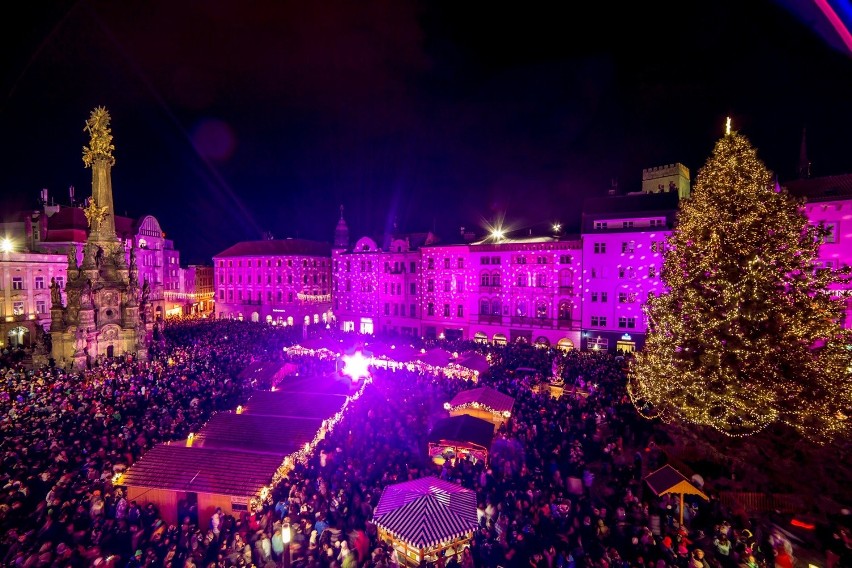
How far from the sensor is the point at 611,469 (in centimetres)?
1445

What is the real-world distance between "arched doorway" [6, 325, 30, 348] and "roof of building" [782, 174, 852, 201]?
2482 inches

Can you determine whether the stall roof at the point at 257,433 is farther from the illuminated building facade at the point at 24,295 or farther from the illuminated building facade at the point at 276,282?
the illuminated building facade at the point at 276,282

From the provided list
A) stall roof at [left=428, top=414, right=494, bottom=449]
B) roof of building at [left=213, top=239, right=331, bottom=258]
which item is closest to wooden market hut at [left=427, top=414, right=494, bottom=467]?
stall roof at [left=428, top=414, right=494, bottom=449]

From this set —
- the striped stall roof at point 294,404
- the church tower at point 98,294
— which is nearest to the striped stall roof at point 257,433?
the striped stall roof at point 294,404

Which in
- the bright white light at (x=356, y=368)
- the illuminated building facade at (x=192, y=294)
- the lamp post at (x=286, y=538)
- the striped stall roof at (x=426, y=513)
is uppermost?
the illuminated building facade at (x=192, y=294)

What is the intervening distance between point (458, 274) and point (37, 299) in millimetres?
40432

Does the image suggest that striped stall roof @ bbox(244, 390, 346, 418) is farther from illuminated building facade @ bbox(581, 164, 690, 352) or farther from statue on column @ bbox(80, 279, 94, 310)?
illuminated building facade @ bbox(581, 164, 690, 352)

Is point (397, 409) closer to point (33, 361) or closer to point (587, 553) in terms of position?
point (587, 553)

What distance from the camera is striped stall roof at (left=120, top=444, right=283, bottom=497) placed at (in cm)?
1330

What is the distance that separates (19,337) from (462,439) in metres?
43.9

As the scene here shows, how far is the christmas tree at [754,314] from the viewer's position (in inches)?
484

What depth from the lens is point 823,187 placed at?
2866cm

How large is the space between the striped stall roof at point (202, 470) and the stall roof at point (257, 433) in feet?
3.02

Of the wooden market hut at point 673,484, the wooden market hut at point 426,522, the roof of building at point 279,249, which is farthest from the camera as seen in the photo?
the roof of building at point 279,249
